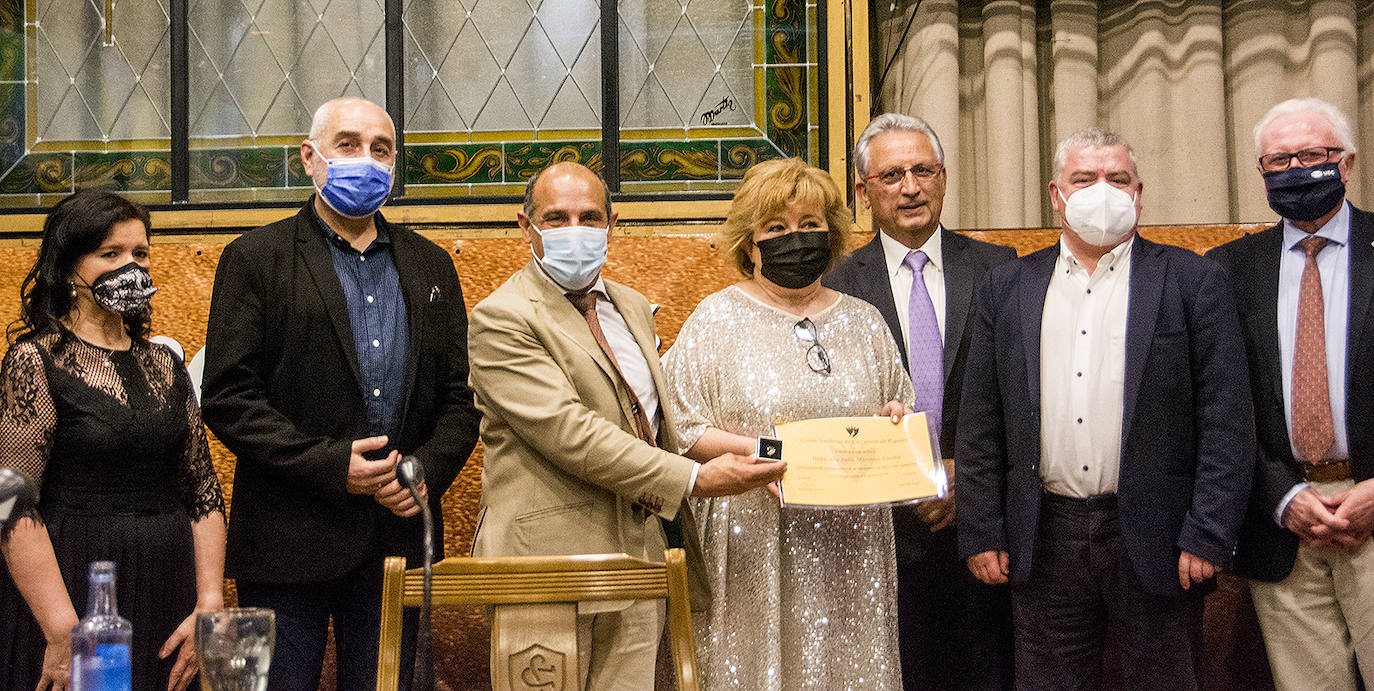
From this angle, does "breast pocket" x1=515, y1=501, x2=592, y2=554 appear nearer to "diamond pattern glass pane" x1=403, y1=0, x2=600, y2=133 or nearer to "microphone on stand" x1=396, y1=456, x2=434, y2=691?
"microphone on stand" x1=396, y1=456, x2=434, y2=691

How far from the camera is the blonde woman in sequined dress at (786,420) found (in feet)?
8.33

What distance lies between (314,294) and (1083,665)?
1.82 m

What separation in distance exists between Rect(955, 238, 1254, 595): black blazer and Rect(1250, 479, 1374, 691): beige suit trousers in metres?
0.24

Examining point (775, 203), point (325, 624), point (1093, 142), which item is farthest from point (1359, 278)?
point (325, 624)

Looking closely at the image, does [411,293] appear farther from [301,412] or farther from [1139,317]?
[1139,317]

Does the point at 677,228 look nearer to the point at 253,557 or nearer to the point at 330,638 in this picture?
the point at 330,638

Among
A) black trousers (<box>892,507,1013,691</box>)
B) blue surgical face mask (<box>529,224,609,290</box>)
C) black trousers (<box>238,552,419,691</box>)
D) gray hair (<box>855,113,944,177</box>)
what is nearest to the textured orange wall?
gray hair (<box>855,113,944,177</box>)

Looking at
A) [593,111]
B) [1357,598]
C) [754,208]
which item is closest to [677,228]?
[593,111]

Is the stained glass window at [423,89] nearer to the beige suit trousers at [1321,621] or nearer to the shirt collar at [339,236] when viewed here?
the shirt collar at [339,236]

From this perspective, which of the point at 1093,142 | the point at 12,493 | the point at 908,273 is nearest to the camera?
the point at 12,493

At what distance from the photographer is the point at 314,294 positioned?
2666 millimetres

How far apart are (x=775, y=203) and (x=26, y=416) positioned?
5.12 ft

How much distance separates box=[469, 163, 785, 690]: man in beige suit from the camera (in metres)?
2.37

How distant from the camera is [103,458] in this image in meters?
2.48
